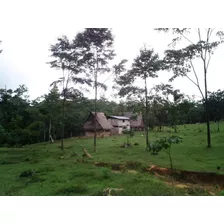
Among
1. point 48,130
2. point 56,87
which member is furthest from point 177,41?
point 48,130

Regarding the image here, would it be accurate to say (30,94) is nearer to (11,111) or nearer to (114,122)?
(11,111)

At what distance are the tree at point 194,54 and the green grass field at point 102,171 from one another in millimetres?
1392

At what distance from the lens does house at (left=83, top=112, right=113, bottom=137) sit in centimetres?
655

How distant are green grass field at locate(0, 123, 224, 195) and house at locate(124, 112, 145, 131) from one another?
2.10ft

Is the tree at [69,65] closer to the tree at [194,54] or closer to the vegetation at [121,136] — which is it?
the vegetation at [121,136]

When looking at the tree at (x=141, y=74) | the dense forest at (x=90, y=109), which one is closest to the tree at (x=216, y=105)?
the dense forest at (x=90, y=109)

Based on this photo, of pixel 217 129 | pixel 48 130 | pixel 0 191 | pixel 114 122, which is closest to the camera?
pixel 0 191

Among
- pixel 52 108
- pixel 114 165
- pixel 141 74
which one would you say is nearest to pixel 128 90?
pixel 141 74

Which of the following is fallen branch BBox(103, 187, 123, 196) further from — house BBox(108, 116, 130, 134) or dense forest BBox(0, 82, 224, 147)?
house BBox(108, 116, 130, 134)

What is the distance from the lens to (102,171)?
3938 mm

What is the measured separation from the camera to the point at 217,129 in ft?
23.2
